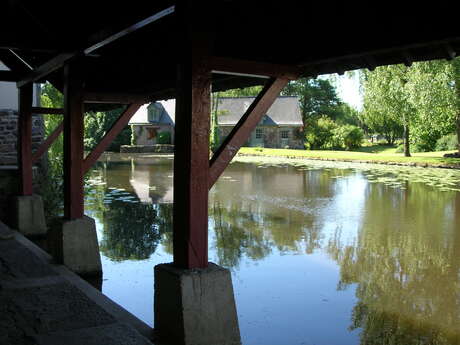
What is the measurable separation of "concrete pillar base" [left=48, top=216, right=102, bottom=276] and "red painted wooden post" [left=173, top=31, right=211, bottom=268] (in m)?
2.82

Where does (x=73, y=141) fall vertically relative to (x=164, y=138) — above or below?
below

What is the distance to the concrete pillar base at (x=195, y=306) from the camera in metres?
4.09

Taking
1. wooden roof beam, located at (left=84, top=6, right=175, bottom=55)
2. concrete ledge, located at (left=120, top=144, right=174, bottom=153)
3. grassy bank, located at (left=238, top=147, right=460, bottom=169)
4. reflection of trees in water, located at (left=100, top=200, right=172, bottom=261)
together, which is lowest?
reflection of trees in water, located at (left=100, top=200, right=172, bottom=261)

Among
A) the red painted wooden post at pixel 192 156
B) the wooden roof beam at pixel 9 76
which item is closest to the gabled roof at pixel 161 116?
the wooden roof beam at pixel 9 76

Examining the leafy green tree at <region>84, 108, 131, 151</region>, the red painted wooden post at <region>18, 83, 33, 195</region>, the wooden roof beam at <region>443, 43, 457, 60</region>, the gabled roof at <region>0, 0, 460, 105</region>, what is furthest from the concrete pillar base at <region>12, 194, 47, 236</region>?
the leafy green tree at <region>84, 108, 131, 151</region>

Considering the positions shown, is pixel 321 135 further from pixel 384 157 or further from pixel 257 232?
pixel 257 232

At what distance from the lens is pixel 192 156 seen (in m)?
4.09

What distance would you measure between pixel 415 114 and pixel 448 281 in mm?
24023

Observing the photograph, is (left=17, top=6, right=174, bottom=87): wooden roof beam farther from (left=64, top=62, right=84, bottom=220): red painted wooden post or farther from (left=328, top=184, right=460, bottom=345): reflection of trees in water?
(left=328, top=184, right=460, bottom=345): reflection of trees in water

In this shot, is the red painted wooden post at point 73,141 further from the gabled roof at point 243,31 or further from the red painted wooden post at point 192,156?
the red painted wooden post at point 192,156

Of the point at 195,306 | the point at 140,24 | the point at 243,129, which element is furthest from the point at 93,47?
the point at 195,306

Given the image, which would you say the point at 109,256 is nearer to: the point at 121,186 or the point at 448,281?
the point at 448,281

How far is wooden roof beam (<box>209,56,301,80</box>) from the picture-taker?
442cm

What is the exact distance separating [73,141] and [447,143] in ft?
118
